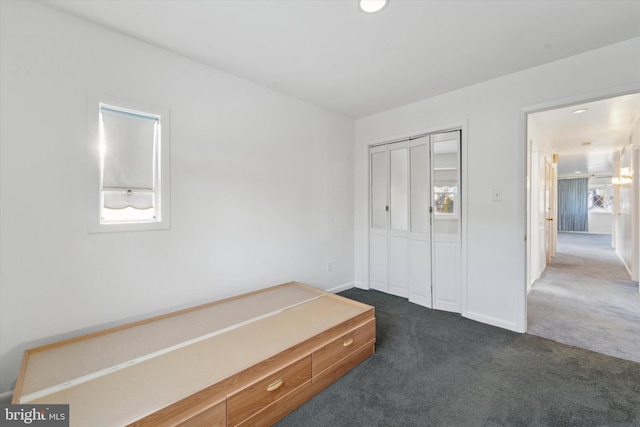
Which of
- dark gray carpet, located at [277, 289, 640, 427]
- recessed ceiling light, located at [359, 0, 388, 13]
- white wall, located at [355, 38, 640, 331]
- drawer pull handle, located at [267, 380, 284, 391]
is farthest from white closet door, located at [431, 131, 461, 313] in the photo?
drawer pull handle, located at [267, 380, 284, 391]

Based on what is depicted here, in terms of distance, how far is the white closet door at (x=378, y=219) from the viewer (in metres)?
3.70

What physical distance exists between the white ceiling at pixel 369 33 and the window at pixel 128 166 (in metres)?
0.58

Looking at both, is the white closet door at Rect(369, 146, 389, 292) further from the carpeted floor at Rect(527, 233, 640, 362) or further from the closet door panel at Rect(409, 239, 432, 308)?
the carpeted floor at Rect(527, 233, 640, 362)

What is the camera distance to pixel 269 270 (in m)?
2.81

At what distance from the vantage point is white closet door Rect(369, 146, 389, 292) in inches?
146

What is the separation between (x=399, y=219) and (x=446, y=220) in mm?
629

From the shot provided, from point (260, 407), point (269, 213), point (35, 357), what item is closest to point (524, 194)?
point (269, 213)

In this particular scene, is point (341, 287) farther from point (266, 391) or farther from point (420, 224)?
point (266, 391)

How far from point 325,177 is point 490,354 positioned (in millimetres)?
2512

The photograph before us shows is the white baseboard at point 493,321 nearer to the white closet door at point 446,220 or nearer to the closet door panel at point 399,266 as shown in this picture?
the white closet door at point 446,220

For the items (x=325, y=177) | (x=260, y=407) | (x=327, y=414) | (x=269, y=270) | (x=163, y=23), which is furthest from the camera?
(x=325, y=177)

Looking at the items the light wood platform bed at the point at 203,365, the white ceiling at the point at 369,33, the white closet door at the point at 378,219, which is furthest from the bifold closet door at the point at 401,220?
the light wood platform bed at the point at 203,365

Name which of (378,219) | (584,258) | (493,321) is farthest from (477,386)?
(584,258)

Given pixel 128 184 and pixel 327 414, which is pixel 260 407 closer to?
pixel 327 414
